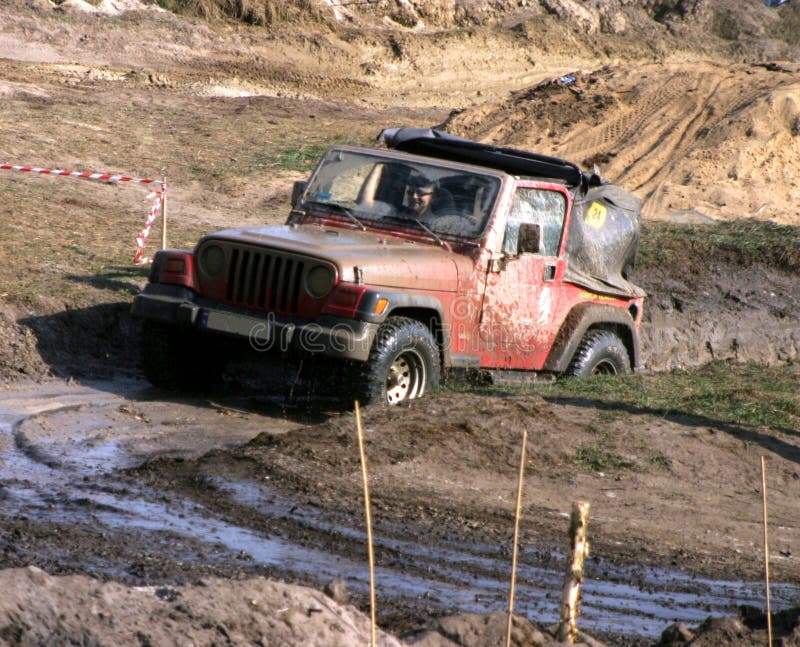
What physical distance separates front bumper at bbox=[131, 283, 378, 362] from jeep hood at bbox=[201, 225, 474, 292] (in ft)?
1.25

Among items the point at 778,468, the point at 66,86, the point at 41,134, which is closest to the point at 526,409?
the point at 778,468

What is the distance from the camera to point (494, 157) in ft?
34.6

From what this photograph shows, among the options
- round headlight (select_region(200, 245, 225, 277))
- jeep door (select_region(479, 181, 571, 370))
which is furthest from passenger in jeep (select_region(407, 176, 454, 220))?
round headlight (select_region(200, 245, 225, 277))

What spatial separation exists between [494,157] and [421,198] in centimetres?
122

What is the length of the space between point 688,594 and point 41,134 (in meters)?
16.6

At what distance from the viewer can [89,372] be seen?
391 inches

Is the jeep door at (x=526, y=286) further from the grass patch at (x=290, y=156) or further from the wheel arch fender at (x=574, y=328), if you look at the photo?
the grass patch at (x=290, y=156)

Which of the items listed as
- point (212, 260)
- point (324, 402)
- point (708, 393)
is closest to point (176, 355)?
point (212, 260)

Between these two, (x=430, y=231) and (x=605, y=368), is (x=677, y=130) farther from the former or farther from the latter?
(x=430, y=231)

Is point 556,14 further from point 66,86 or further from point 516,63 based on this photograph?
point 66,86

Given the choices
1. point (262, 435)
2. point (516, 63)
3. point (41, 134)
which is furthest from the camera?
point (516, 63)

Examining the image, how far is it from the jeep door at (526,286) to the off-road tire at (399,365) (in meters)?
0.67

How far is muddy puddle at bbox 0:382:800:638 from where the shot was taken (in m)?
5.30

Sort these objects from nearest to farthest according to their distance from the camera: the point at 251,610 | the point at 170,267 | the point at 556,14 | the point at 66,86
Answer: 1. the point at 251,610
2. the point at 170,267
3. the point at 66,86
4. the point at 556,14
